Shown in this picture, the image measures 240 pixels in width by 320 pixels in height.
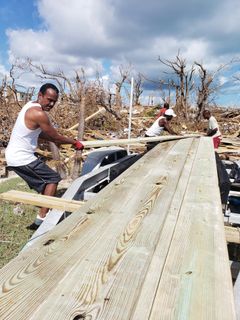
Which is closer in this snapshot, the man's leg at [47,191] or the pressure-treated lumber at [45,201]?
the pressure-treated lumber at [45,201]

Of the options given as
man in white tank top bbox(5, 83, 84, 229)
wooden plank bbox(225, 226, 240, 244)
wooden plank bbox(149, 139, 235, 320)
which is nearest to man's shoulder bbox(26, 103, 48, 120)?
man in white tank top bbox(5, 83, 84, 229)

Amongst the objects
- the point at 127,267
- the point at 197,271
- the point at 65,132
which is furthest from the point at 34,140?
the point at 65,132

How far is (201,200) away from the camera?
2.25 m

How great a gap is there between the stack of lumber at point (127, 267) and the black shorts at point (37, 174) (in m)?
2.53

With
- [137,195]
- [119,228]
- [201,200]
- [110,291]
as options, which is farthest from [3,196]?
[110,291]

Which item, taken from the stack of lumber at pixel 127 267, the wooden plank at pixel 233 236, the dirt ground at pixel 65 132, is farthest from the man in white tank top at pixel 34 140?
the wooden plank at pixel 233 236

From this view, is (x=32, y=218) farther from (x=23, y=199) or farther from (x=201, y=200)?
(x=201, y=200)

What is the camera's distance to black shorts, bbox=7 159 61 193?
448 cm

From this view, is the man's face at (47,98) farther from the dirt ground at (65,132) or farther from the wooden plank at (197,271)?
the wooden plank at (197,271)

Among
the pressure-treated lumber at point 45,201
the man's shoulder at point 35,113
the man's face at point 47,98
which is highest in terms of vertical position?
the man's face at point 47,98

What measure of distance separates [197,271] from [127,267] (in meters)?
0.29

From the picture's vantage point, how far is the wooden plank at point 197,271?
1.07 m

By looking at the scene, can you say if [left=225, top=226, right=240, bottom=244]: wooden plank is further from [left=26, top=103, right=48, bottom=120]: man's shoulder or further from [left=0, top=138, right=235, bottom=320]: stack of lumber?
[left=26, top=103, right=48, bottom=120]: man's shoulder

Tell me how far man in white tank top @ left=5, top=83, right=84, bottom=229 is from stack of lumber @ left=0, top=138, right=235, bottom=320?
7.73ft
